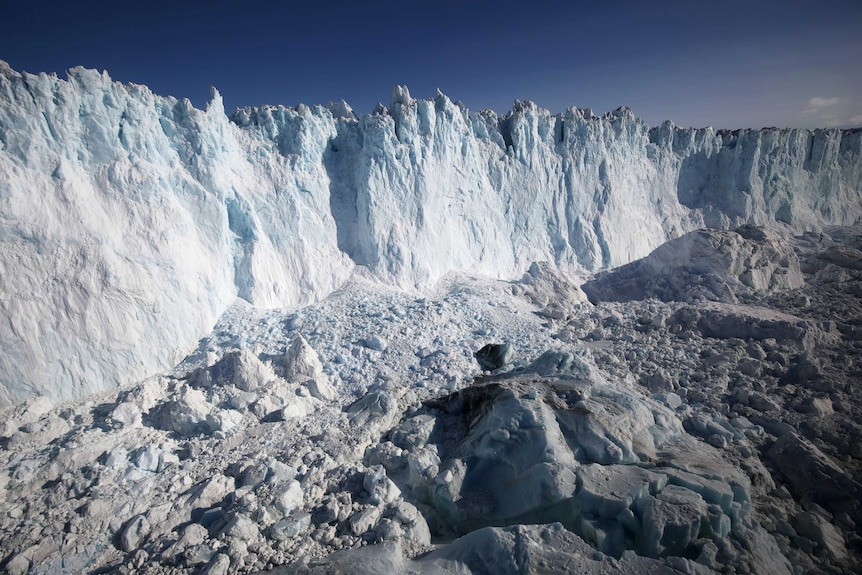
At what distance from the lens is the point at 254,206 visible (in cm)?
1250

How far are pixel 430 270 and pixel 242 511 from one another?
Result: 35.1 feet

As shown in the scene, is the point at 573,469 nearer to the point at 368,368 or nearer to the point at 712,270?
the point at 368,368

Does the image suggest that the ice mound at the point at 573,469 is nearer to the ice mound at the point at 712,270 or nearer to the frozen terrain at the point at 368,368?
the frozen terrain at the point at 368,368

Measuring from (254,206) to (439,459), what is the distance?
9.28 m

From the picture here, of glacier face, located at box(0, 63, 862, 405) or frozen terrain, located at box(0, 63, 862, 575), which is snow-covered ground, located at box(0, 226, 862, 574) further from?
glacier face, located at box(0, 63, 862, 405)

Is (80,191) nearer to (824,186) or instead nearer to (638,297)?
(638,297)

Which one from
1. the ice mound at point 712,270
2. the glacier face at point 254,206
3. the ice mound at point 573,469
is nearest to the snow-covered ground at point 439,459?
the ice mound at point 573,469

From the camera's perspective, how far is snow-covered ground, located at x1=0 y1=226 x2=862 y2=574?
16.5ft

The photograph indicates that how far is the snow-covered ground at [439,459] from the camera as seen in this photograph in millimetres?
5035

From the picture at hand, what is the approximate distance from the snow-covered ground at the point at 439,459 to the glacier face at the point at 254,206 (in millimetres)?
1200

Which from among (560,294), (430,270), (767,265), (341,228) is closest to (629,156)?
(767,265)

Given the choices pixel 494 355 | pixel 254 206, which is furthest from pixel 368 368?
pixel 254 206

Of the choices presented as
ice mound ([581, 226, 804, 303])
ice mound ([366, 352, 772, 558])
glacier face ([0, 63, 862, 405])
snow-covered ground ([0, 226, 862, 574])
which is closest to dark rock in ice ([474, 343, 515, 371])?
snow-covered ground ([0, 226, 862, 574])

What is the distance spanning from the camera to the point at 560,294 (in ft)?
55.8
